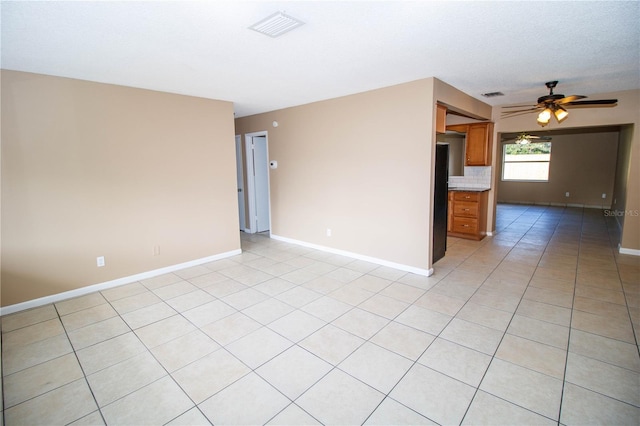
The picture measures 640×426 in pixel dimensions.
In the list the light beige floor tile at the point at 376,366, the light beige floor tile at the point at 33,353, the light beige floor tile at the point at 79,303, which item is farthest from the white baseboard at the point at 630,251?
the light beige floor tile at the point at 79,303

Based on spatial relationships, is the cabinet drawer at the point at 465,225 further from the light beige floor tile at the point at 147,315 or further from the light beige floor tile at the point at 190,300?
the light beige floor tile at the point at 147,315

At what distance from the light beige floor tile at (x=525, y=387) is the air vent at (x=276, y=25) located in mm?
2821

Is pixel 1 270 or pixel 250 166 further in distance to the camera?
pixel 250 166

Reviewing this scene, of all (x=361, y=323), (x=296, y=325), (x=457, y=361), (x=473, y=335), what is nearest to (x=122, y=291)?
A: (x=296, y=325)

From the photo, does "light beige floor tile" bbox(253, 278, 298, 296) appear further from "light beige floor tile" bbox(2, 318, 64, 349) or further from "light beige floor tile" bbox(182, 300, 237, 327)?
"light beige floor tile" bbox(2, 318, 64, 349)

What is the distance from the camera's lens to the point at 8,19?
2.05 meters

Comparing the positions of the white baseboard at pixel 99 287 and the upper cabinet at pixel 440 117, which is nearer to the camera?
the white baseboard at pixel 99 287

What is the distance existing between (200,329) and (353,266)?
7.54ft

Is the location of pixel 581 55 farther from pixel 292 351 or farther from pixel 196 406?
pixel 196 406

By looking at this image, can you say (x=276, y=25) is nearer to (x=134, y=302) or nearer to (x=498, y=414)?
(x=498, y=414)

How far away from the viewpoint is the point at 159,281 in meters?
3.96

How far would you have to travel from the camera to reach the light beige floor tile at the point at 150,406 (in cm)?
180

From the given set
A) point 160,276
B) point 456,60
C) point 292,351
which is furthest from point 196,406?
point 456,60

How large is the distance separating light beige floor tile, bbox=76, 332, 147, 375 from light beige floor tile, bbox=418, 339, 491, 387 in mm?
2306
